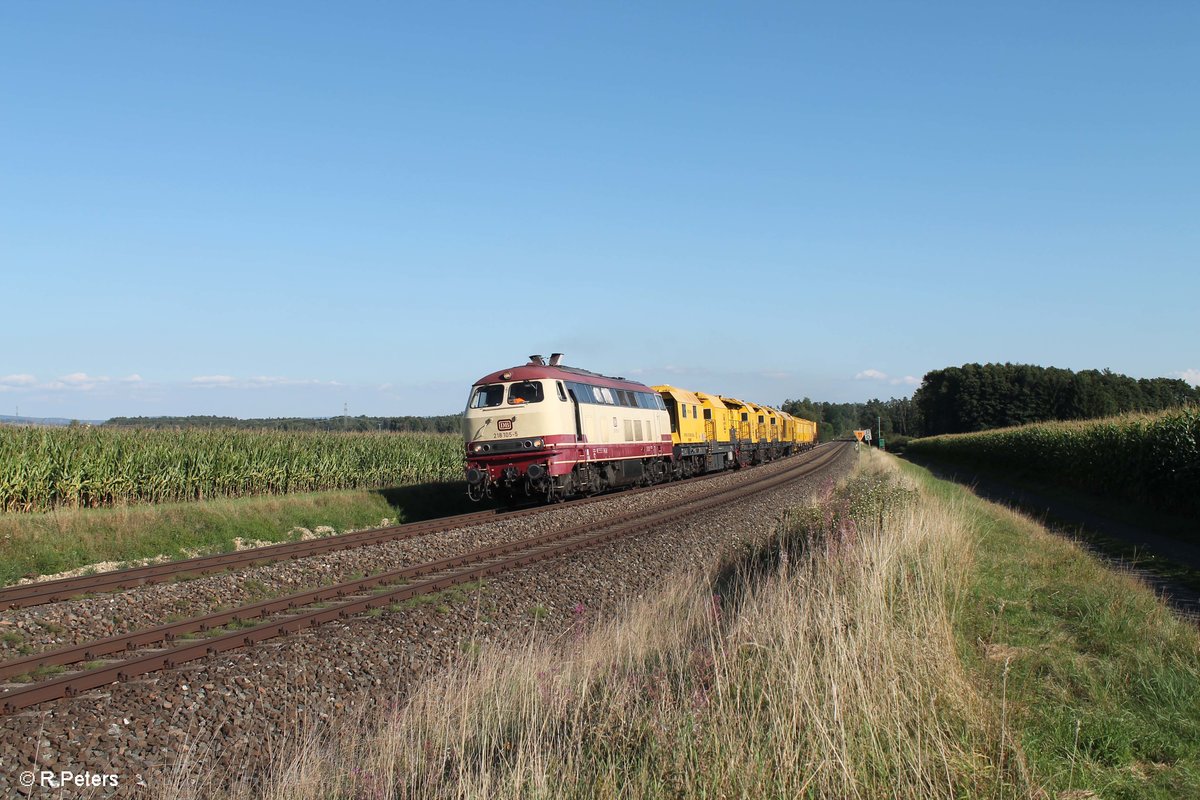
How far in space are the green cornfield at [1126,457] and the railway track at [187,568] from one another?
698 inches

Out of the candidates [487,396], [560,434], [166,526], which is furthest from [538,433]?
[166,526]

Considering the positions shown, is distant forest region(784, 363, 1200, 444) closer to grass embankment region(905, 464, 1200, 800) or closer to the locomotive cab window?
the locomotive cab window

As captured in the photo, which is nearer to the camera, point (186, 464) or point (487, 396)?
point (186, 464)

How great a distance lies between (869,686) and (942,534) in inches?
269

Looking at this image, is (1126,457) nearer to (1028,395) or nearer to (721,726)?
(721,726)

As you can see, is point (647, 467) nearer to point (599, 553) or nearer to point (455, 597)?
point (599, 553)

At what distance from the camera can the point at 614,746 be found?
177 inches

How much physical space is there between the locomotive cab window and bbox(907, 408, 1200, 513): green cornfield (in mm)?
16147

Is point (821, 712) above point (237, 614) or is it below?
above

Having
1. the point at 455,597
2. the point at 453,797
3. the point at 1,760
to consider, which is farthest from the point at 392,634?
the point at 453,797

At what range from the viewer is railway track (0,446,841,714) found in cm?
692

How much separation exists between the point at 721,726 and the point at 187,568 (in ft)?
35.6

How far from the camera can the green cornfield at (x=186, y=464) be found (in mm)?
18344

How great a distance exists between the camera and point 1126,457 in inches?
1012
